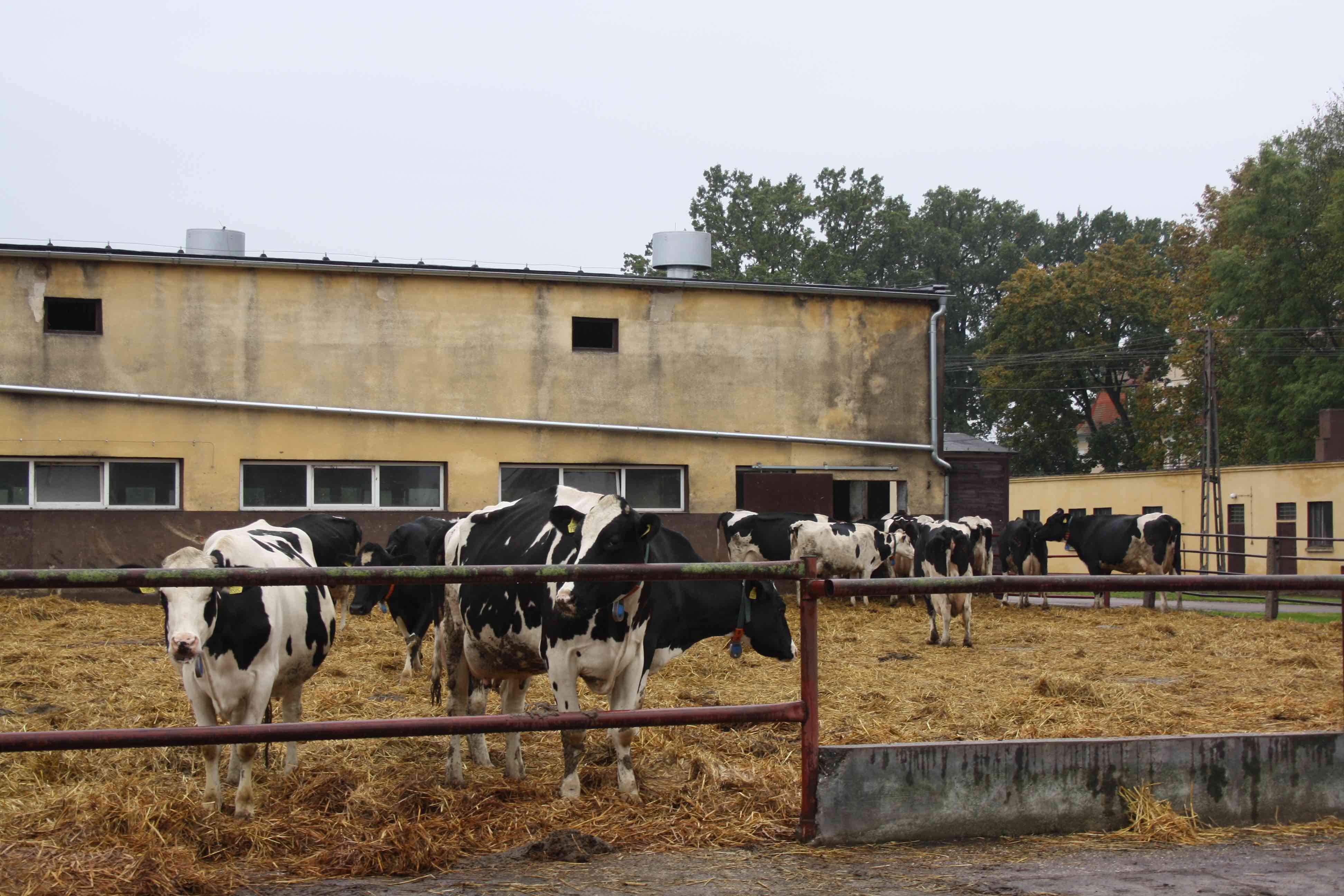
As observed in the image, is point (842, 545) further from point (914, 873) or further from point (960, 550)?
point (914, 873)

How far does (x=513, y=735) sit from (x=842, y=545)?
13483 millimetres

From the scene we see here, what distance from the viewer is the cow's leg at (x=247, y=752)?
608 cm

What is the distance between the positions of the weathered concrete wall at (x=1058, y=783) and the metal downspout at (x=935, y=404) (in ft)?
57.0

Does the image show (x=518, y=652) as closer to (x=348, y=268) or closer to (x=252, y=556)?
(x=252, y=556)

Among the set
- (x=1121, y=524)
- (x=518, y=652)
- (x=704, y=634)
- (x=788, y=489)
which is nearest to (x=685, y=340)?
(x=788, y=489)

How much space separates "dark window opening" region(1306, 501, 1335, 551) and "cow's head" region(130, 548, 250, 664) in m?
34.6

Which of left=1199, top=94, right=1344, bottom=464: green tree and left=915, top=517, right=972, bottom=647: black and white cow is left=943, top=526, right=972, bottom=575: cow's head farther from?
left=1199, top=94, right=1344, bottom=464: green tree

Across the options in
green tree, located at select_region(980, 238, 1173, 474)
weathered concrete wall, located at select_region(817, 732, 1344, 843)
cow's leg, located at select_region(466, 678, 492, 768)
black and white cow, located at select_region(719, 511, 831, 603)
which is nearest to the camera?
weathered concrete wall, located at select_region(817, 732, 1344, 843)

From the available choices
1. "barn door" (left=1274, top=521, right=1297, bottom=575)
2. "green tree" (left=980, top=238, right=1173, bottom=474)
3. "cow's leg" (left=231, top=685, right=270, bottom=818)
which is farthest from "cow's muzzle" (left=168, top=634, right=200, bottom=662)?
"green tree" (left=980, top=238, right=1173, bottom=474)

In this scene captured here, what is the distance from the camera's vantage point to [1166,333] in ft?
181

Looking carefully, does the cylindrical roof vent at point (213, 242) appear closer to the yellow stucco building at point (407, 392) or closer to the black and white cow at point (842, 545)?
the yellow stucco building at point (407, 392)

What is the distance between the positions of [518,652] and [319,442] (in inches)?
547

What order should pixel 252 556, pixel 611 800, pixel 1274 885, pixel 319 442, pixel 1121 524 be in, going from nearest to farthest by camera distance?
1. pixel 1274 885
2. pixel 611 800
3. pixel 252 556
4. pixel 319 442
5. pixel 1121 524

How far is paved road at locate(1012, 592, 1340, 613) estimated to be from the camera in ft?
73.8
